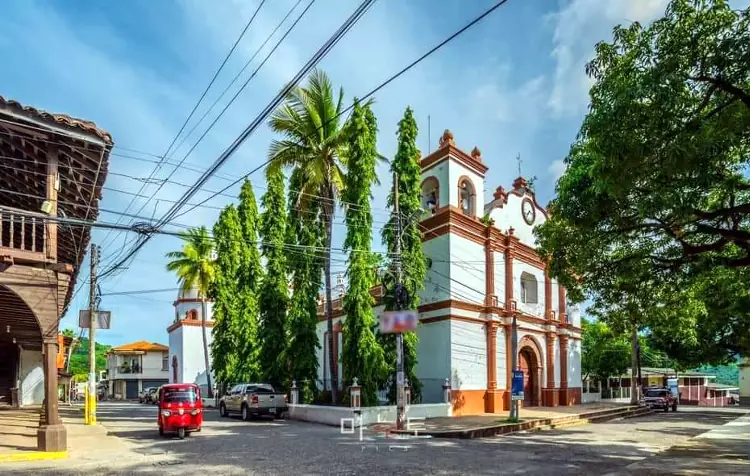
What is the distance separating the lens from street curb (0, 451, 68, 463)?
1266 centimetres

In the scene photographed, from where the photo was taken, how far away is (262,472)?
36.5 feet

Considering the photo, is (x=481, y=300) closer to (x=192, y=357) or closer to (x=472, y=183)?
(x=472, y=183)

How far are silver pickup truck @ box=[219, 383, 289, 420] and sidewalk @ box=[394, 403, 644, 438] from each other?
6.49m

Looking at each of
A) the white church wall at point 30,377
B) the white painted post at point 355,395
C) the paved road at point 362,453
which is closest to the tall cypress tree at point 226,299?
the white church wall at point 30,377

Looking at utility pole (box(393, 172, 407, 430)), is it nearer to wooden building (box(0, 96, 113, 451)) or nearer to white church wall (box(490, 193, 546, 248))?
white church wall (box(490, 193, 546, 248))

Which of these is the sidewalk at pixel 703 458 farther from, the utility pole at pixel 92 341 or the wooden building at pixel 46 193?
the utility pole at pixel 92 341

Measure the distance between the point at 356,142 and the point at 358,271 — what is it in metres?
5.13

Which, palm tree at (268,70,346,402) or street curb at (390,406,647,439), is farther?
palm tree at (268,70,346,402)

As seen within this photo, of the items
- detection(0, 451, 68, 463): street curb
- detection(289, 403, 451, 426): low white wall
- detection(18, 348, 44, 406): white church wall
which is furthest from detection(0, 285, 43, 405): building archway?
detection(289, 403, 451, 426): low white wall

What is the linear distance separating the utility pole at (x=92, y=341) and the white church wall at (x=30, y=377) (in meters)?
11.0

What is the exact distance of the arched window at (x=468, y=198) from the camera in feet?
89.9

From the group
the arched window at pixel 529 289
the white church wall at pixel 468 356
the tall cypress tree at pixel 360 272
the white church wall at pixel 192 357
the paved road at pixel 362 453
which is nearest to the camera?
the paved road at pixel 362 453

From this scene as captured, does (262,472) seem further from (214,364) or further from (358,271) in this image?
(214,364)

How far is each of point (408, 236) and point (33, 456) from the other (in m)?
14.8
